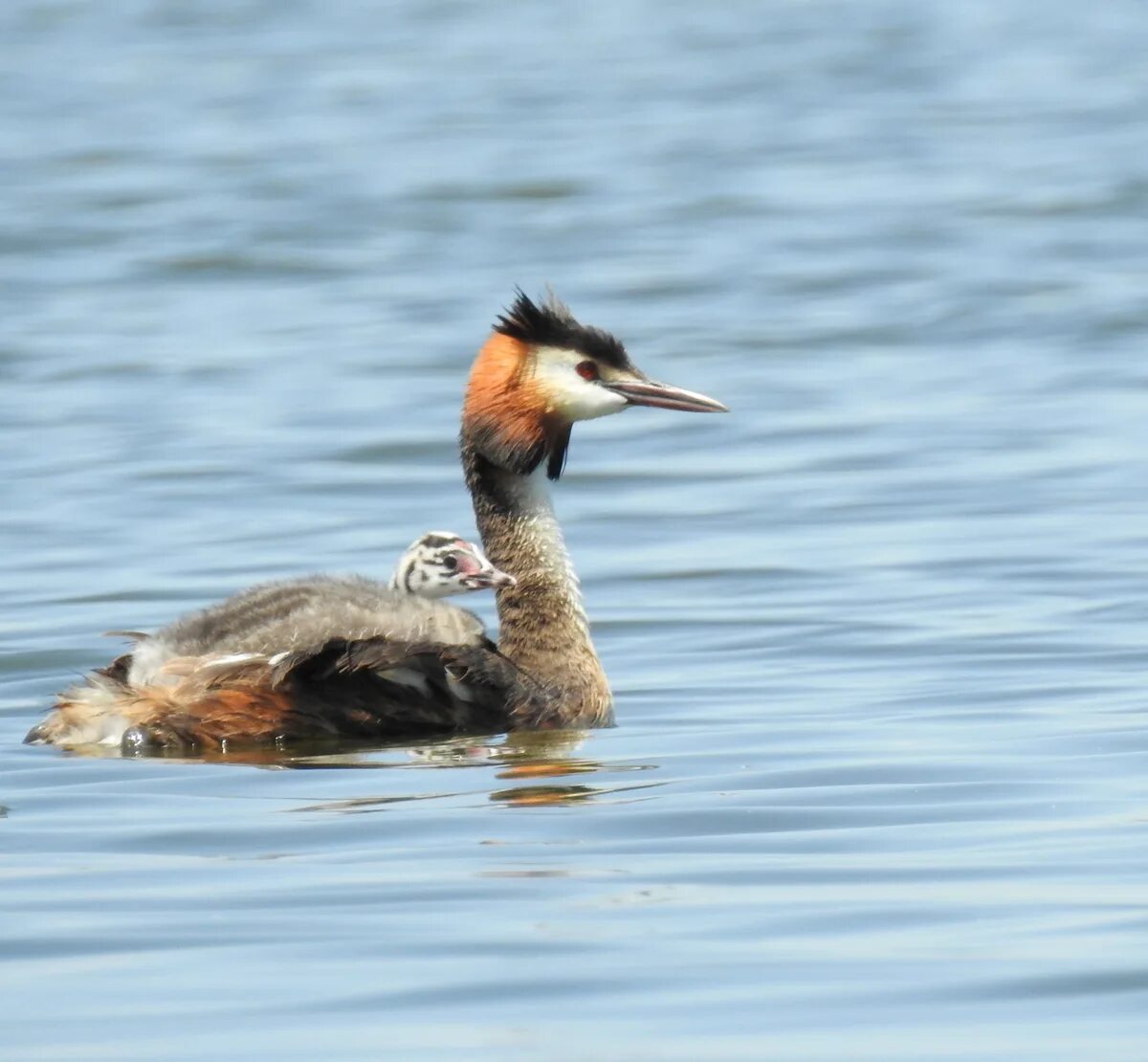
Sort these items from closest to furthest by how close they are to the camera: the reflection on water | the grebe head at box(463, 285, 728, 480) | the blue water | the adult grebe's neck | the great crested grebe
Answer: the blue water, the reflection on water, the great crested grebe, the adult grebe's neck, the grebe head at box(463, 285, 728, 480)

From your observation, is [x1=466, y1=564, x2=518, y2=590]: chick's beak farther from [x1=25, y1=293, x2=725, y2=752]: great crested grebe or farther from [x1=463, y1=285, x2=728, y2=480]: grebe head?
[x1=463, y1=285, x2=728, y2=480]: grebe head

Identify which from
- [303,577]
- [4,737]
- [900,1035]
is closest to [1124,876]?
[900,1035]

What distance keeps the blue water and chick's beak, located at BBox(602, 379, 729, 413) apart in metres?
0.89

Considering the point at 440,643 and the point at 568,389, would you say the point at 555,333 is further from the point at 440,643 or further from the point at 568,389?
the point at 440,643

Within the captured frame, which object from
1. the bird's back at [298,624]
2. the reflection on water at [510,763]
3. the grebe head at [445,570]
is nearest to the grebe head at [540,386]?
the grebe head at [445,570]

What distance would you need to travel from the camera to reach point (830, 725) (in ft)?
26.5

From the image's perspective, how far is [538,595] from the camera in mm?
8625

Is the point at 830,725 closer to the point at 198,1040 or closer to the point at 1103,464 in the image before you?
the point at 198,1040

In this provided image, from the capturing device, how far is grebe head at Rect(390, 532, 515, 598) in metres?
8.38

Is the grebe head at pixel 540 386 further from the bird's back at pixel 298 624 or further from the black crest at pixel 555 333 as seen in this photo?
the bird's back at pixel 298 624

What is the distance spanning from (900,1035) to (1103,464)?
8.17 metres

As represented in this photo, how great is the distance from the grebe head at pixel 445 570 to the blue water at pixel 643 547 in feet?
2.00

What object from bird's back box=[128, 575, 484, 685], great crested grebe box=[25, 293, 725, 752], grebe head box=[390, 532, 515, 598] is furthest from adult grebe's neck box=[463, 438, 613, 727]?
bird's back box=[128, 575, 484, 685]

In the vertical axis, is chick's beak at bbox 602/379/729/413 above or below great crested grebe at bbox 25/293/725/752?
above
